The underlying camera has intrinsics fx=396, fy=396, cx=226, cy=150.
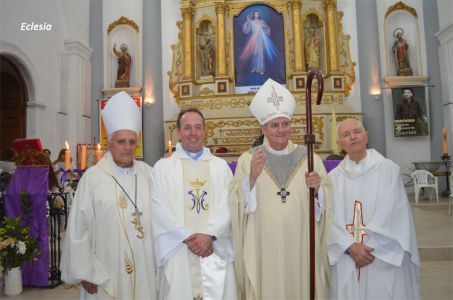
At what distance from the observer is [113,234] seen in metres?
2.64

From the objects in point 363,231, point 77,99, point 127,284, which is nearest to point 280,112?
point 363,231

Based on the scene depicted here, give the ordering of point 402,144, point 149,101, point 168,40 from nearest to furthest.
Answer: point 402,144, point 149,101, point 168,40

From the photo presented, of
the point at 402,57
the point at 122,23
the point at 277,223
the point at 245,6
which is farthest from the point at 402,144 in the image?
the point at 277,223

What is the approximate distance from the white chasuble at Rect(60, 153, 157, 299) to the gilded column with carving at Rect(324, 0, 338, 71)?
9.82 metres

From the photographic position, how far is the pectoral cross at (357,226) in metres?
2.62

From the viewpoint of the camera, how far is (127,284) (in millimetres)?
2617

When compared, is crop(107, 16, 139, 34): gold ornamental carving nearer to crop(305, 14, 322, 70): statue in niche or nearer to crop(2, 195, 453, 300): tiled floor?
crop(305, 14, 322, 70): statue in niche

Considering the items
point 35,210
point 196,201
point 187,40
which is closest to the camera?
point 196,201

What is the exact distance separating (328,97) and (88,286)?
32.0 feet

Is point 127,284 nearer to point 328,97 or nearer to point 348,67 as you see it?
point 328,97

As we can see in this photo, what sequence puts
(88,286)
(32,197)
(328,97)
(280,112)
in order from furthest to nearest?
(328,97)
(32,197)
(280,112)
(88,286)

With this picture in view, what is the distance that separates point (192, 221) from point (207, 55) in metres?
9.93

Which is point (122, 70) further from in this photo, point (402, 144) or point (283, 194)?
point (283, 194)

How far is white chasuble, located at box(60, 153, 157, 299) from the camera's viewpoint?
2535 millimetres
